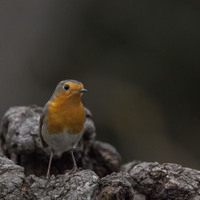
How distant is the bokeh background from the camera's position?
246 inches

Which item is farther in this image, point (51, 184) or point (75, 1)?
point (75, 1)

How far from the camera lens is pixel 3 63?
6766 millimetres

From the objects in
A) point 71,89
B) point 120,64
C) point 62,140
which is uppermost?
point 120,64

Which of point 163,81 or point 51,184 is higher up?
point 163,81

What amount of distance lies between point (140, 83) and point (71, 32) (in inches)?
41.9

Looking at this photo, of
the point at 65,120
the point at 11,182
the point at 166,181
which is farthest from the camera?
the point at 65,120

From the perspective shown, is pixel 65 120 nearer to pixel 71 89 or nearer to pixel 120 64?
pixel 71 89

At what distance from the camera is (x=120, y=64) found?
20.9ft

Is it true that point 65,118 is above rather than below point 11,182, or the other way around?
above

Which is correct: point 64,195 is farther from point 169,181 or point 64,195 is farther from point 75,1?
point 75,1

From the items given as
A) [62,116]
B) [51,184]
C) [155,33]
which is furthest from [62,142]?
[155,33]

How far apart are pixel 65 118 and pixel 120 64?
1.69 meters

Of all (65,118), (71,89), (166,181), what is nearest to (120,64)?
(71,89)

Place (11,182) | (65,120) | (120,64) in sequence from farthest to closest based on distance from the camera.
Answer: (120,64) < (65,120) < (11,182)
